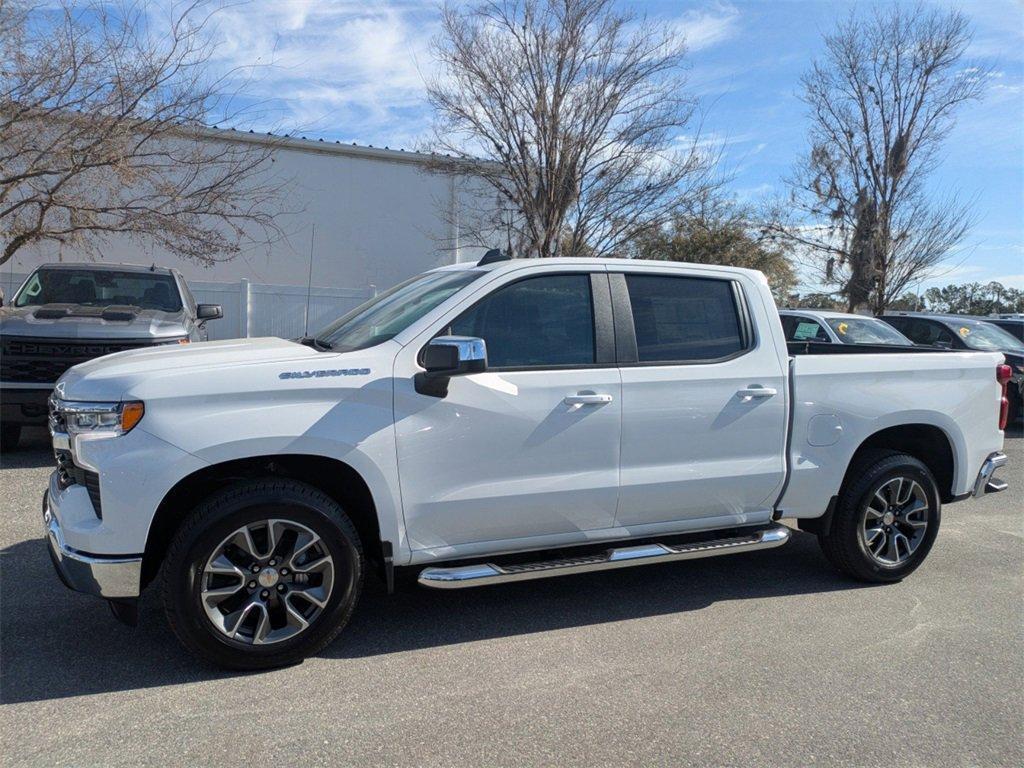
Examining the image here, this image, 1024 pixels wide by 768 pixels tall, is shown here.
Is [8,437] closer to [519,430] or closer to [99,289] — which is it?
[99,289]

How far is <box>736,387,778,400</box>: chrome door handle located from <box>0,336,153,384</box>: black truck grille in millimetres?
6042

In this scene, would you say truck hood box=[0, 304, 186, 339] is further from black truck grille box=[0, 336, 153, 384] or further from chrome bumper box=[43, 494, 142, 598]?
chrome bumper box=[43, 494, 142, 598]

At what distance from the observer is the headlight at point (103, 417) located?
3.55 metres

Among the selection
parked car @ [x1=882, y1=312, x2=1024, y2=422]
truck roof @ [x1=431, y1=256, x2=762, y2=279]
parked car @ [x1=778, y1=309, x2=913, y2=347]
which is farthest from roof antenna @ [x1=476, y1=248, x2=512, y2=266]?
parked car @ [x1=882, y1=312, x2=1024, y2=422]

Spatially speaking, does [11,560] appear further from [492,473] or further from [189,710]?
[492,473]

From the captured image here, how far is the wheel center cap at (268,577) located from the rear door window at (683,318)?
2.16 meters

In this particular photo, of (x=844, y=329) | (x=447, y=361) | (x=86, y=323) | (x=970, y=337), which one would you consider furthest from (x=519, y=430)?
(x=970, y=337)

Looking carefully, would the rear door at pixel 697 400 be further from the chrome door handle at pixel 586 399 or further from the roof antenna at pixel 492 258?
the roof antenna at pixel 492 258

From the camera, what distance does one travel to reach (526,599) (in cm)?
485

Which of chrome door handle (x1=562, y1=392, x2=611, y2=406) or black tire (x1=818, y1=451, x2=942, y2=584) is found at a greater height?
chrome door handle (x1=562, y1=392, x2=611, y2=406)

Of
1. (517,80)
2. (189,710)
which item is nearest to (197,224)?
(517,80)

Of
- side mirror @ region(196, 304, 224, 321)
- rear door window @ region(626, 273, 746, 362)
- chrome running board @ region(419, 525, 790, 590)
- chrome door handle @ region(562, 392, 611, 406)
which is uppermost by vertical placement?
side mirror @ region(196, 304, 224, 321)

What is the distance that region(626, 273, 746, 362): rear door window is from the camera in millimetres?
4633

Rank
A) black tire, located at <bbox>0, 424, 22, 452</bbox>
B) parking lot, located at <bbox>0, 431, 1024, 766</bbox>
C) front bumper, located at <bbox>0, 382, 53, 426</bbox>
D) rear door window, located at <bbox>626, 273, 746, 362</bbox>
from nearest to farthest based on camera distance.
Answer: parking lot, located at <bbox>0, 431, 1024, 766</bbox>, rear door window, located at <bbox>626, 273, 746, 362</bbox>, front bumper, located at <bbox>0, 382, 53, 426</bbox>, black tire, located at <bbox>0, 424, 22, 452</bbox>
